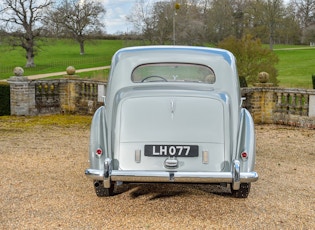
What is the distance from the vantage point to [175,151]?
5.41 m

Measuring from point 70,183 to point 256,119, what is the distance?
8.74 m

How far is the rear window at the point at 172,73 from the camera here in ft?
20.5

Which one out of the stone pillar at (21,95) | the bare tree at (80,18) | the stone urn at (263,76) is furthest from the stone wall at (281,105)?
the bare tree at (80,18)

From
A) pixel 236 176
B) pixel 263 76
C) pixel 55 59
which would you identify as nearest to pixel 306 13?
pixel 55 59

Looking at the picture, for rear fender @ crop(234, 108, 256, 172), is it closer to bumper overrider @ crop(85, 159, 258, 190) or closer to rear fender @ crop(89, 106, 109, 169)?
bumper overrider @ crop(85, 159, 258, 190)

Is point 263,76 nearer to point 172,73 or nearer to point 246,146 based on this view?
point 172,73

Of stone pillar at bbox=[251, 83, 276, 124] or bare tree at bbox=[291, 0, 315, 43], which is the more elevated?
bare tree at bbox=[291, 0, 315, 43]

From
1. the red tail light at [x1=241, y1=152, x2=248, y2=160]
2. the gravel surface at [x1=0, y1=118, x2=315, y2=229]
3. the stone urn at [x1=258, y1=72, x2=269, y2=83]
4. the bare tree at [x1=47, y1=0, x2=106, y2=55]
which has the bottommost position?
the gravel surface at [x1=0, y1=118, x2=315, y2=229]

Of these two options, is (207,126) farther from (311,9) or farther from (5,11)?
(311,9)

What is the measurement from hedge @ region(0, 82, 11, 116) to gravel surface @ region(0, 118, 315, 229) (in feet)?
23.4

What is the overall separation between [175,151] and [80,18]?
164 ft

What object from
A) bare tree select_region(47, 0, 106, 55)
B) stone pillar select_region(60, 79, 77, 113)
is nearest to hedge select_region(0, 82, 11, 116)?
stone pillar select_region(60, 79, 77, 113)

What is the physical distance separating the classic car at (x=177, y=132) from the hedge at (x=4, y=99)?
11041mm

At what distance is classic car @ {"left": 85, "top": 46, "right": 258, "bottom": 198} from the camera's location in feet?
17.6
